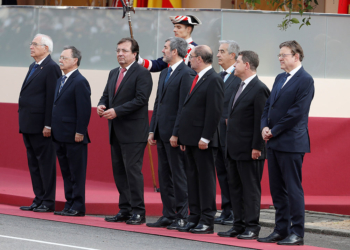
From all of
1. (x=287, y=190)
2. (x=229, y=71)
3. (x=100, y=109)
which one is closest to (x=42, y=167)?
(x=100, y=109)

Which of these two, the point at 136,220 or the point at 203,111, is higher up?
the point at 203,111

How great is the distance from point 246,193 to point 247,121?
714 millimetres

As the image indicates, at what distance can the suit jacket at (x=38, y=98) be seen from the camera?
787 cm

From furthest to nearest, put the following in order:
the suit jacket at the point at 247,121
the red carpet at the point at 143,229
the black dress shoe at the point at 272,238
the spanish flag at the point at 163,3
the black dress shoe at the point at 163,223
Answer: the spanish flag at the point at 163,3 → the black dress shoe at the point at 163,223 → the suit jacket at the point at 247,121 → the black dress shoe at the point at 272,238 → the red carpet at the point at 143,229

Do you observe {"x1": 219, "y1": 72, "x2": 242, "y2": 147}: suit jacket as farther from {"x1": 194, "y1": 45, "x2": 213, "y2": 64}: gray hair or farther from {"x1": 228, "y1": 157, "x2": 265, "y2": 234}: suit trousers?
{"x1": 228, "y1": 157, "x2": 265, "y2": 234}: suit trousers

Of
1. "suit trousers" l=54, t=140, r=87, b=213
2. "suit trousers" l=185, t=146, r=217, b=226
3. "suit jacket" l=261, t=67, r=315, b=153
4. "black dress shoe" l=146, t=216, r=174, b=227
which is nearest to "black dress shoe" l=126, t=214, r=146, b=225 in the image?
"black dress shoe" l=146, t=216, r=174, b=227

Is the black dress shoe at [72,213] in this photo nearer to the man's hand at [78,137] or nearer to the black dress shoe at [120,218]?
the black dress shoe at [120,218]

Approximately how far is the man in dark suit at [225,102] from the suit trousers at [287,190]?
1.38 m

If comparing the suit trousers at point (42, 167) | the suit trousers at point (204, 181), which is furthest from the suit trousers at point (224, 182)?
the suit trousers at point (42, 167)

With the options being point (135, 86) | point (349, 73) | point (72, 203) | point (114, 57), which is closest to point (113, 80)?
point (135, 86)

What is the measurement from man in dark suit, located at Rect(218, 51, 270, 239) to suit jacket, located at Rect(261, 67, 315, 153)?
0.27 meters

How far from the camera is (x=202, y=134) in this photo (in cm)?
660

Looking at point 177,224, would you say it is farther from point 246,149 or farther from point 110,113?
point 110,113

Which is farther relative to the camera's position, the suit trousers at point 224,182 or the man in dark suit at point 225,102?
the suit trousers at point 224,182
